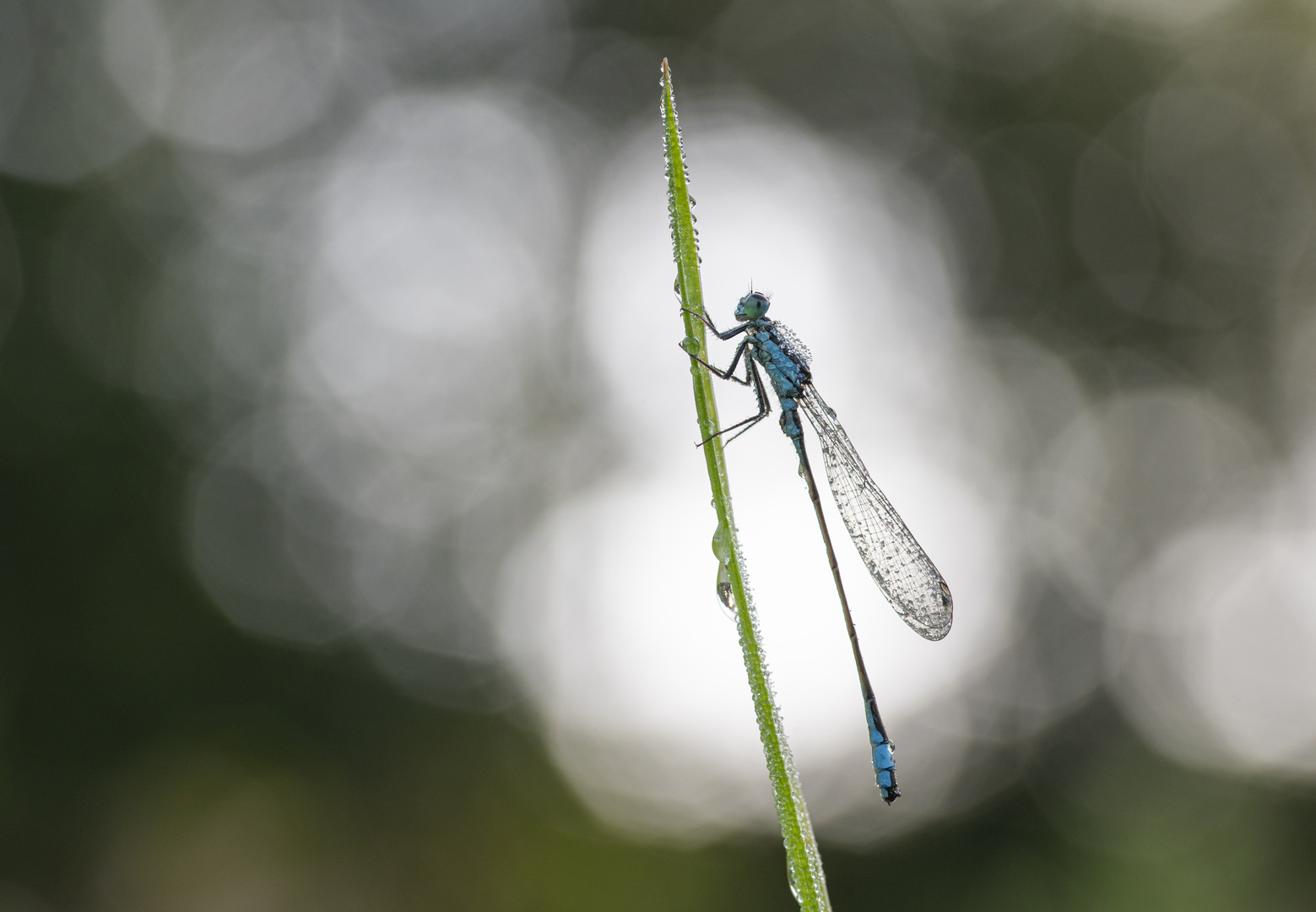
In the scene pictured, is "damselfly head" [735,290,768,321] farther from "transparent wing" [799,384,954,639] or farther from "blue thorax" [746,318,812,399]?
"transparent wing" [799,384,954,639]

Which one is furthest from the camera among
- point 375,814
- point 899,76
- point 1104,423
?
point 899,76

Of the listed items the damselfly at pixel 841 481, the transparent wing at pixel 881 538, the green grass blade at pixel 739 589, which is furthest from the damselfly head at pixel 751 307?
the green grass blade at pixel 739 589

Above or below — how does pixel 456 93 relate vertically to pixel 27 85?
above

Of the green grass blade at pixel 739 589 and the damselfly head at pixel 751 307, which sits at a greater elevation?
the damselfly head at pixel 751 307

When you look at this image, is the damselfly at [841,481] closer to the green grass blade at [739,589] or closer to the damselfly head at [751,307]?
the damselfly head at [751,307]

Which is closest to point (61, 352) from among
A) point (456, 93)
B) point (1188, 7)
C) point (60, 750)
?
point (60, 750)

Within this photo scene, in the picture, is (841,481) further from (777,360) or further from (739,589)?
(739,589)

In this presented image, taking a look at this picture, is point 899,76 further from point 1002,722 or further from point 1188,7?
point 1002,722
